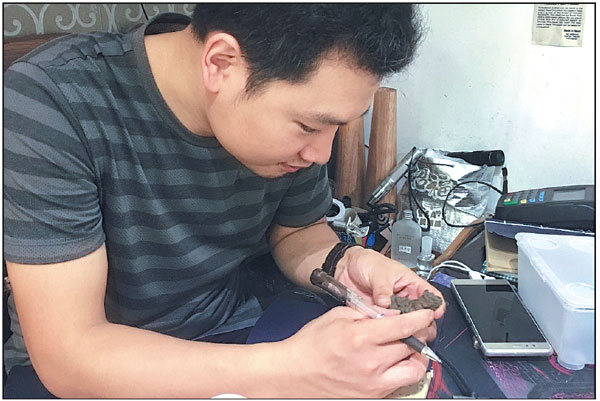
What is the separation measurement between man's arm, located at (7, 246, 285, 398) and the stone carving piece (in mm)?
242

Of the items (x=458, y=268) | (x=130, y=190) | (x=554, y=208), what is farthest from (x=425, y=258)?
(x=130, y=190)

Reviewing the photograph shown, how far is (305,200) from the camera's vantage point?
3.55ft

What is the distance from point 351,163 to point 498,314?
91 centimetres

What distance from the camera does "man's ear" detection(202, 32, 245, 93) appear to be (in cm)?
71

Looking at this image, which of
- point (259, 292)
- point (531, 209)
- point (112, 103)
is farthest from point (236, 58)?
point (531, 209)

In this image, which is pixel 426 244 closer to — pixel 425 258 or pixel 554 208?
pixel 425 258

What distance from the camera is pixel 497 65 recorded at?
1.49 m

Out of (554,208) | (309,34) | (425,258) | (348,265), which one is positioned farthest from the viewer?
(425,258)

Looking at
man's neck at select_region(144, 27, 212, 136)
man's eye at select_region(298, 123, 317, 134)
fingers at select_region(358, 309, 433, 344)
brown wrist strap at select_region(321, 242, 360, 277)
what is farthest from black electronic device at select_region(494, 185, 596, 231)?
man's neck at select_region(144, 27, 212, 136)

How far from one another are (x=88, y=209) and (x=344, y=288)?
451mm

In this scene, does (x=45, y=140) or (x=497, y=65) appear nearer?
(x=45, y=140)

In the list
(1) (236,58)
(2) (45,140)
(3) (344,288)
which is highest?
(1) (236,58)

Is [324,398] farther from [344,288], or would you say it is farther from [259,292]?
[259,292]

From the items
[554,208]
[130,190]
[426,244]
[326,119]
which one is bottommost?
[426,244]
